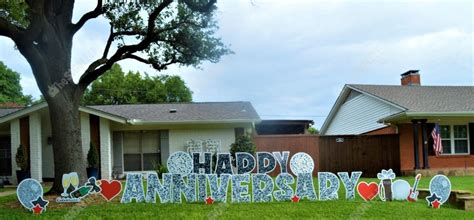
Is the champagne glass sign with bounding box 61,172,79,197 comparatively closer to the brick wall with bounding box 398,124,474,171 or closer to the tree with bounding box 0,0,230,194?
the tree with bounding box 0,0,230,194

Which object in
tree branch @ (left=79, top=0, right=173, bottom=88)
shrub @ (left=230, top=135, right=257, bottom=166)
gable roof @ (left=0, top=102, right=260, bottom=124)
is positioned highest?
tree branch @ (left=79, top=0, right=173, bottom=88)

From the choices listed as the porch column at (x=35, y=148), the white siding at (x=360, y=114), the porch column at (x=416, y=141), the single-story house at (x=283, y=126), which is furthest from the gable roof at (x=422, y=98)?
the porch column at (x=35, y=148)

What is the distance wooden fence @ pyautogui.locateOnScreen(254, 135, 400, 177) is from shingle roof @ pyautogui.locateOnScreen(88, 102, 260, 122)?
2.20 m

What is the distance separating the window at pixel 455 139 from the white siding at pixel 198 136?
8242 mm

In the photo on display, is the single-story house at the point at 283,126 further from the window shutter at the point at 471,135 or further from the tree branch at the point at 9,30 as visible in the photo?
the tree branch at the point at 9,30

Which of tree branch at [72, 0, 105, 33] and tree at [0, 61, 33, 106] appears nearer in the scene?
tree branch at [72, 0, 105, 33]

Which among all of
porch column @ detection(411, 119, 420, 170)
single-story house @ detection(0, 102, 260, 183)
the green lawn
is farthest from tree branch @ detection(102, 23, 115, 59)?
porch column @ detection(411, 119, 420, 170)

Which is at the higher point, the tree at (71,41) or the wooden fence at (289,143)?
the tree at (71,41)

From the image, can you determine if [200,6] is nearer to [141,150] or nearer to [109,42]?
[109,42]

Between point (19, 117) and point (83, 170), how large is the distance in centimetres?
790

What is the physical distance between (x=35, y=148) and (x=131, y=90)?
25581 mm

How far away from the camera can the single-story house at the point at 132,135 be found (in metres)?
17.9

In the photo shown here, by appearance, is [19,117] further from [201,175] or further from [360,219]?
[360,219]

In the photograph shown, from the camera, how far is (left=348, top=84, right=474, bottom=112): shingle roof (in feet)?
61.2
